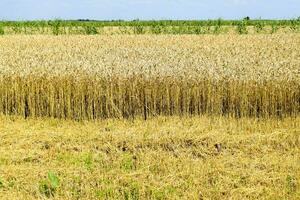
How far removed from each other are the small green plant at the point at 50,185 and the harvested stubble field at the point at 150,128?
0.07 ft

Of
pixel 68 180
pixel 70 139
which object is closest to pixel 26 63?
pixel 70 139

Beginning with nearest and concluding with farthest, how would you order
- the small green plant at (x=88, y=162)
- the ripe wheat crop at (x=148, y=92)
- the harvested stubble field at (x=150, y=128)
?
the harvested stubble field at (x=150, y=128) → the small green plant at (x=88, y=162) → the ripe wheat crop at (x=148, y=92)

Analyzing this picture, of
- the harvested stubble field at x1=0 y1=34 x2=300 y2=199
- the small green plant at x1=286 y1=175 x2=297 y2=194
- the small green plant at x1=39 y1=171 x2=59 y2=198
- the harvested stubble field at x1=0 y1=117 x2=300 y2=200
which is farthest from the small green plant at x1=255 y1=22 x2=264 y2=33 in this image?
→ the small green plant at x1=39 y1=171 x2=59 y2=198

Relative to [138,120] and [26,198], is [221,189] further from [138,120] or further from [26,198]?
[138,120]

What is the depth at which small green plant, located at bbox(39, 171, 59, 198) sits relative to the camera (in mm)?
7746

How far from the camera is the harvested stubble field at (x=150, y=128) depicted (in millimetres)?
8031

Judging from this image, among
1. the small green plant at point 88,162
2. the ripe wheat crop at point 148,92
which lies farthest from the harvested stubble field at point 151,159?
the ripe wheat crop at point 148,92

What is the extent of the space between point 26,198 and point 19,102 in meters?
5.69

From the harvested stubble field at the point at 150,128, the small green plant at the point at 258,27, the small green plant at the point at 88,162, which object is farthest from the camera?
the small green plant at the point at 258,27

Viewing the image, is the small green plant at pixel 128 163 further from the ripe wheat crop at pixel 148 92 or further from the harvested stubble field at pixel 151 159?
the ripe wheat crop at pixel 148 92

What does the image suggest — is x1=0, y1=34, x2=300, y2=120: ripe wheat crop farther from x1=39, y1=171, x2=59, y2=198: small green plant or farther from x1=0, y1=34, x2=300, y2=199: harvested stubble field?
x1=39, y1=171, x2=59, y2=198: small green plant

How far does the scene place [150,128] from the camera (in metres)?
11.4

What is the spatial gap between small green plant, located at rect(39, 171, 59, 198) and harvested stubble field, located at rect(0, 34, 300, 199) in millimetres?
21

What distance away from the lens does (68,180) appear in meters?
8.20
